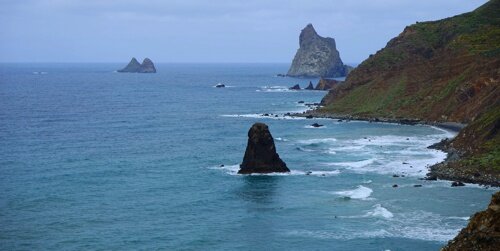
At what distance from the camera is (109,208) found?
82.2 meters

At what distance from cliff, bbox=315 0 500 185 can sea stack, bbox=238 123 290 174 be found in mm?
30686

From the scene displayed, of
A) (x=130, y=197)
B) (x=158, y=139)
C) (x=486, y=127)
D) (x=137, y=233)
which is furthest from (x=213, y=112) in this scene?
(x=137, y=233)

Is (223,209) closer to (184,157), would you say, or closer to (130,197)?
(130,197)

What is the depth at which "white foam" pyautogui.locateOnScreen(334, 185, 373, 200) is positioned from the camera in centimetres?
8706

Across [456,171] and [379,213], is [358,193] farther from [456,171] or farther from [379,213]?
[456,171]

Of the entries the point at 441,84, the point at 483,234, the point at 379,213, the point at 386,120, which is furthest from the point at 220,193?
the point at 441,84

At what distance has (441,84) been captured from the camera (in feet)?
564

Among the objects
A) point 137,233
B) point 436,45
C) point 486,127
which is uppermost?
point 436,45

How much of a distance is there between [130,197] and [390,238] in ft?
113

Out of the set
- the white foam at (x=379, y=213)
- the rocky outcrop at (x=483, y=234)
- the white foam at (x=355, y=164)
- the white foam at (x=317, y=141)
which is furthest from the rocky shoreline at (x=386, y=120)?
the rocky outcrop at (x=483, y=234)

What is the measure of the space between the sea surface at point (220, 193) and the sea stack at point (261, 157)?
197 cm

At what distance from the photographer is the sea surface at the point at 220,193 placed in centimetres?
6975

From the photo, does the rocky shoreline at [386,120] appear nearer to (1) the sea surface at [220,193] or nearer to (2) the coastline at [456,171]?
(1) the sea surface at [220,193]

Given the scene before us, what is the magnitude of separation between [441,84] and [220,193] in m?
97.4
